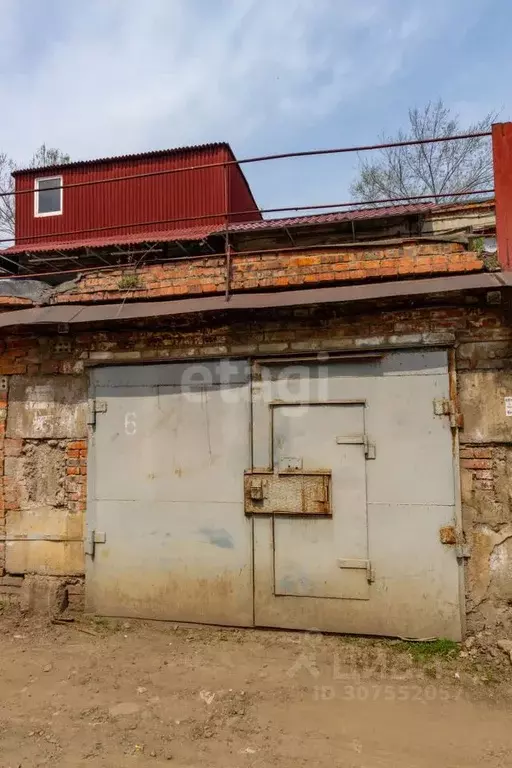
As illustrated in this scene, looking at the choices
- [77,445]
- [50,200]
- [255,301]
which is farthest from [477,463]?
[50,200]

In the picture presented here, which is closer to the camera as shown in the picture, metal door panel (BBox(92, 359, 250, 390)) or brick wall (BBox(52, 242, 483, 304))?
brick wall (BBox(52, 242, 483, 304))

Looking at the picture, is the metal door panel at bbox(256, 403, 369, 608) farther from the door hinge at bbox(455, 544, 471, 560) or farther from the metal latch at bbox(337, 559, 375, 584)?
the door hinge at bbox(455, 544, 471, 560)

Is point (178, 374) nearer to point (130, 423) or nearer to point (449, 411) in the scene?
point (130, 423)

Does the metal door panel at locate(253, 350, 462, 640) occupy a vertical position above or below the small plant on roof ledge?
below

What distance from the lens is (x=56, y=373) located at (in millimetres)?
4535

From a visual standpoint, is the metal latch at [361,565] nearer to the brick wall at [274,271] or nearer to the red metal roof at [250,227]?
the brick wall at [274,271]

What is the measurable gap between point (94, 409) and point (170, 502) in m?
1.09

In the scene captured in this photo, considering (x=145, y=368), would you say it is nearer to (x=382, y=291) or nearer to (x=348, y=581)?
(x=382, y=291)

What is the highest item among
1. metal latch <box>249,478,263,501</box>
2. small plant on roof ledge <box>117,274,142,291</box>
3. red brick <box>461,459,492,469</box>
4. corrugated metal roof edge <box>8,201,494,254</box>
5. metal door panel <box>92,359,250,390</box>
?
corrugated metal roof edge <box>8,201,494,254</box>

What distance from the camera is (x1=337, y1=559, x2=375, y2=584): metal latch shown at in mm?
3838

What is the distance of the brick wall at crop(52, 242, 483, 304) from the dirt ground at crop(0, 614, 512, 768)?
2.89 metres

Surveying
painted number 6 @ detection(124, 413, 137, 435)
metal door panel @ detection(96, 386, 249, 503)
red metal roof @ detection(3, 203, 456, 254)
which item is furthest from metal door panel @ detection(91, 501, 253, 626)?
red metal roof @ detection(3, 203, 456, 254)

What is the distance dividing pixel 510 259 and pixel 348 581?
2872 millimetres

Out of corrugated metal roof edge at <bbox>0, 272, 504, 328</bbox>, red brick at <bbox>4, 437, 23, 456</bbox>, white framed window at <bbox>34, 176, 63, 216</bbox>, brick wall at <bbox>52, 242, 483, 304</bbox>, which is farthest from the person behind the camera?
white framed window at <bbox>34, 176, 63, 216</bbox>
